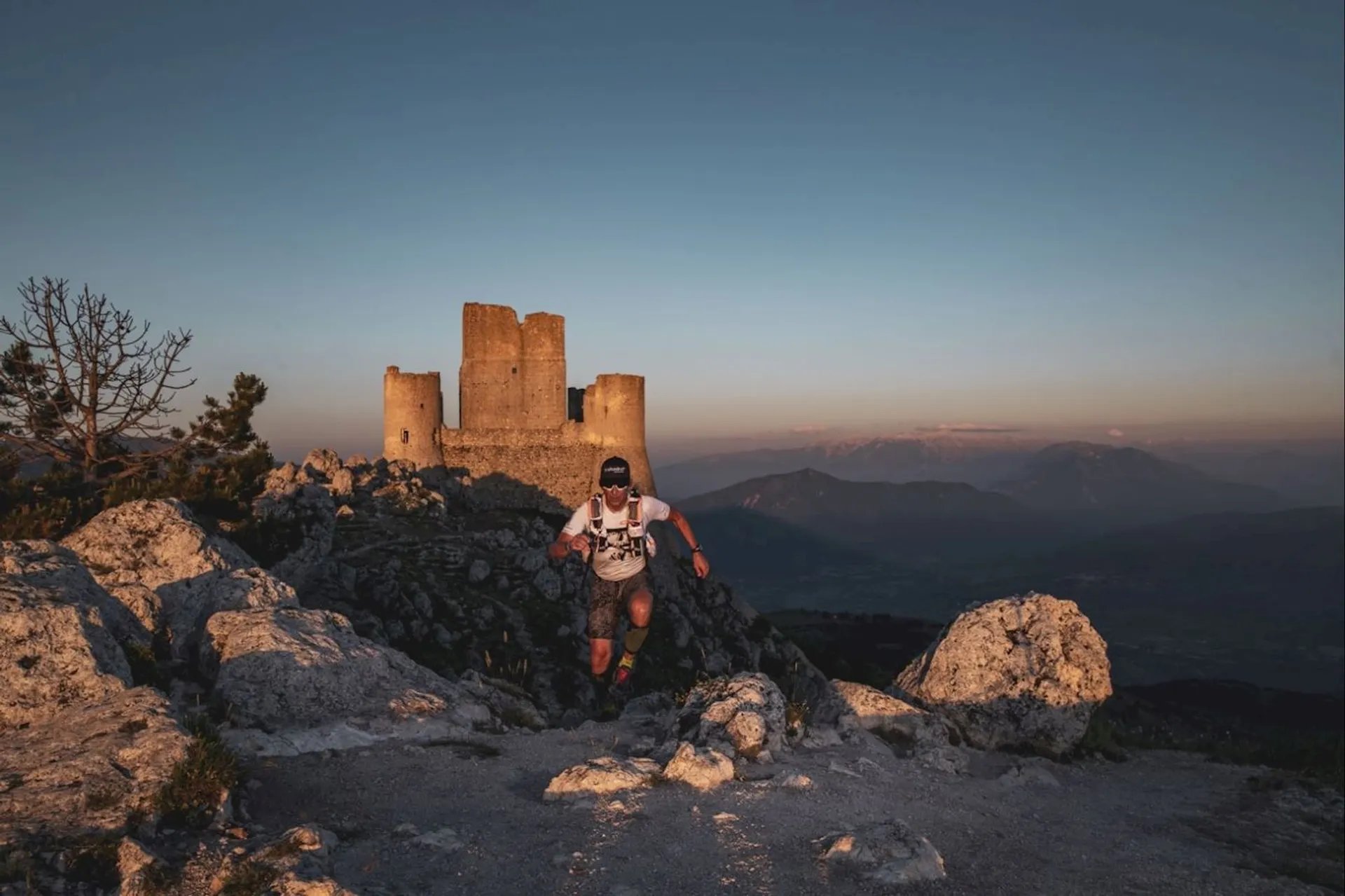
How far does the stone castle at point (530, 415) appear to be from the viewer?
147 feet

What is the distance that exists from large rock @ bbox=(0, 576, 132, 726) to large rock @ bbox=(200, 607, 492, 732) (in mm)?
1069

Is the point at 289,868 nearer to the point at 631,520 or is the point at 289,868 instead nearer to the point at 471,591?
the point at 631,520

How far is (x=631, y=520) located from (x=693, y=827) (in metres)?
4.50

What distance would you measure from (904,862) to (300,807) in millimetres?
5036

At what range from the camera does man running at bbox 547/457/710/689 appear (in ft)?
34.7

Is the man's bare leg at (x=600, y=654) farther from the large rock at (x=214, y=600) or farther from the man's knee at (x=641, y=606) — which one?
the large rock at (x=214, y=600)

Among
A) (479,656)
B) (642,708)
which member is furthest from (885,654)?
(642,708)

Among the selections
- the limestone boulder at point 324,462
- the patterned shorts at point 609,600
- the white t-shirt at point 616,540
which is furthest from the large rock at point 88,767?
the limestone boulder at point 324,462

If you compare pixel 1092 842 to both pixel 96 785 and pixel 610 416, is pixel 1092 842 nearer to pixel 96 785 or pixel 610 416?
pixel 96 785

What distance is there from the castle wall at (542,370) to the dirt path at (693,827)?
36.4 meters

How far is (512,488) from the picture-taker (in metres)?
44.8

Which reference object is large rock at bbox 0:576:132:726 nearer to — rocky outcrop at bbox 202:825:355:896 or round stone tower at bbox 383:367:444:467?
rocky outcrop at bbox 202:825:355:896

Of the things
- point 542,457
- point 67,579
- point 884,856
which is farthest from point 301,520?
point 884,856

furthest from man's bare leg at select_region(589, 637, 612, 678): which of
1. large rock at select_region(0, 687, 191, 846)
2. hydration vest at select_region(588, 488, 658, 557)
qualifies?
large rock at select_region(0, 687, 191, 846)
